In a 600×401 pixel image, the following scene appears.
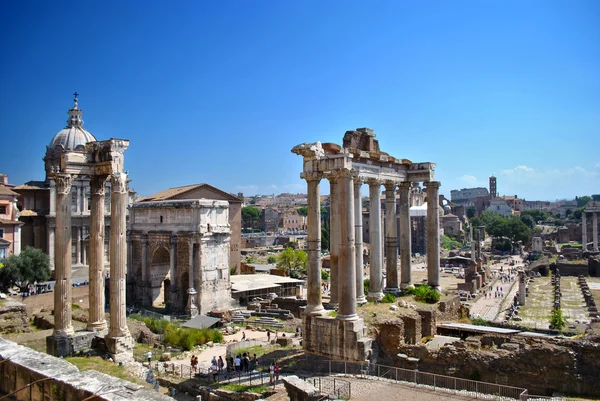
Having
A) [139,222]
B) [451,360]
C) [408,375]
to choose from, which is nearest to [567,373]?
[451,360]

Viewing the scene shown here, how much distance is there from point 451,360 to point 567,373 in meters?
3.08

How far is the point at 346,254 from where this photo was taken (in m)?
16.9

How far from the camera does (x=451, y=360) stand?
50.4ft

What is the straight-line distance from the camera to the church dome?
160 ft

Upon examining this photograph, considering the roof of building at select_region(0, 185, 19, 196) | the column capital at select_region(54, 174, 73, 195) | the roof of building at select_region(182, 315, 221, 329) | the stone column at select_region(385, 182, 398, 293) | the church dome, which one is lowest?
the roof of building at select_region(182, 315, 221, 329)

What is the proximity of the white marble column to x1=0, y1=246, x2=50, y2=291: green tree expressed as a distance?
2278 cm

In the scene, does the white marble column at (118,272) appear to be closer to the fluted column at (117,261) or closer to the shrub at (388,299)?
the fluted column at (117,261)

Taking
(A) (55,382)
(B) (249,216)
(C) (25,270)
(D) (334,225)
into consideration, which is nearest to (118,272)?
(D) (334,225)

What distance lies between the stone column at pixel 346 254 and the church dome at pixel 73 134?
125 ft

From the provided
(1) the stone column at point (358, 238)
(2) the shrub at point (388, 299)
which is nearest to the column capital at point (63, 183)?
(1) the stone column at point (358, 238)

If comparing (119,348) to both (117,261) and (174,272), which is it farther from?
(174,272)

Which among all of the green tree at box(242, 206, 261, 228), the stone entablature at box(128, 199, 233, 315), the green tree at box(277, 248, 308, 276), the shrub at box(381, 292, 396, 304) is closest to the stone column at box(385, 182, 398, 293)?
the shrub at box(381, 292, 396, 304)

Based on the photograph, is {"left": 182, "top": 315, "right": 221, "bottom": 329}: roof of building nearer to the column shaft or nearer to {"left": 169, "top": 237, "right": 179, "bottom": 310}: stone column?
{"left": 169, "top": 237, "right": 179, "bottom": 310}: stone column

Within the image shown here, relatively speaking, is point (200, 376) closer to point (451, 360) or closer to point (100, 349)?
point (100, 349)
